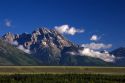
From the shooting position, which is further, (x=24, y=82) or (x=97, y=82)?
(x=97, y=82)

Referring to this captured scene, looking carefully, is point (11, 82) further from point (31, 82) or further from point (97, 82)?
point (97, 82)

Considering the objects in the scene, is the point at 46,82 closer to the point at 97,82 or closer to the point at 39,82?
the point at 39,82

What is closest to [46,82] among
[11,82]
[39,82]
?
[39,82]

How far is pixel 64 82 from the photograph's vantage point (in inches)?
4938

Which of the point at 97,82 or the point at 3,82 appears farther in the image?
the point at 97,82

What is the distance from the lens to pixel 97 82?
134 metres

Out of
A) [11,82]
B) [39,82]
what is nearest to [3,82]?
[11,82]

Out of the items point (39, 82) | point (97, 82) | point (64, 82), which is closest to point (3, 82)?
point (39, 82)

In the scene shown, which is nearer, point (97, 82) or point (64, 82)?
point (64, 82)

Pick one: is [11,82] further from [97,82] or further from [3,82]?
[97,82]

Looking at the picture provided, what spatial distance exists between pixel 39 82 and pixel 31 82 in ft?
8.84

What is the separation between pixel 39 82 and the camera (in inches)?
5015

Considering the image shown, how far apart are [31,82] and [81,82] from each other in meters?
17.0

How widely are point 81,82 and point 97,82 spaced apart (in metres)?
7.68
